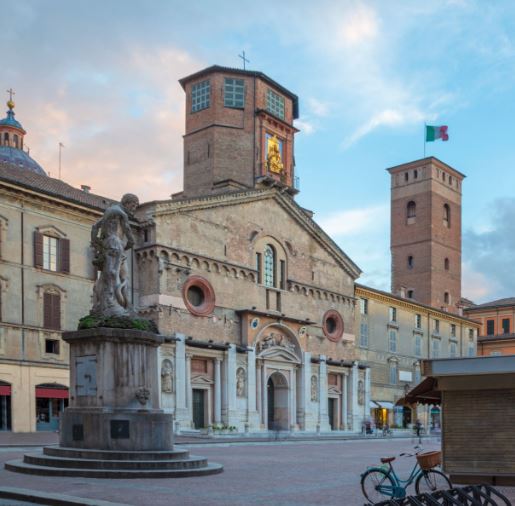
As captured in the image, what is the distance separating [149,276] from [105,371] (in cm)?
2618

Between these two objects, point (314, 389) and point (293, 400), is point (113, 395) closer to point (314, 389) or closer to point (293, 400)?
point (293, 400)

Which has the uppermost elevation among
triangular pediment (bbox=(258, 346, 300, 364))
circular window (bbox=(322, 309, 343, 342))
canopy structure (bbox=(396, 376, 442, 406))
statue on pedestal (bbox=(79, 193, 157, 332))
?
statue on pedestal (bbox=(79, 193, 157, 332))

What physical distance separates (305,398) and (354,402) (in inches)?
267

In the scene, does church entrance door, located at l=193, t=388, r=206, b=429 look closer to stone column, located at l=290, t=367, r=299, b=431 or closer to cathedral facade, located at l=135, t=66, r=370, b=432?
cathedral facade, located at l=135, t=66, r=370, b=432

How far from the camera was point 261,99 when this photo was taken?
56688 millimetres

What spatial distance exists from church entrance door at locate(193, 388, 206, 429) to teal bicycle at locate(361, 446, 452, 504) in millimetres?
30206

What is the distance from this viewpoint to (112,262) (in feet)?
61.3

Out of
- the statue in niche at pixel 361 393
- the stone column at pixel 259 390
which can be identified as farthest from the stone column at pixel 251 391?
the statue in niche at pixel 361 393

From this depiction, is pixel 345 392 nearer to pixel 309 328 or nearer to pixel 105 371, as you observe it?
pixel 309 328

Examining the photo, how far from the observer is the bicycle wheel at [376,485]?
13.5 meters

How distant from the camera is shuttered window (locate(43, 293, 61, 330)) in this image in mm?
38531

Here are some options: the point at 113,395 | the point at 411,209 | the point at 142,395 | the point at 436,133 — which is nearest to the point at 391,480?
the point at 142,395

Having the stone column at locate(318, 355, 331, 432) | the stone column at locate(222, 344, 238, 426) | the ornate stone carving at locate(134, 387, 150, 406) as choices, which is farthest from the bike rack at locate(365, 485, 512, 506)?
the stone column at locate(318, 355, 331, 432)

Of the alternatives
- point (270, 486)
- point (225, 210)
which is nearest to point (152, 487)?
point (270, 486)
